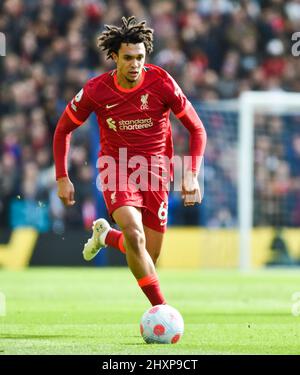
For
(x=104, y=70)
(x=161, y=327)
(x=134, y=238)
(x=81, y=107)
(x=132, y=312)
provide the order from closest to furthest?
1. (x=161, y=327)
2. (x=134, y=238)
3. (x=81, y=107)
4. (x=132, y=312)
5. (x=104, y=70)

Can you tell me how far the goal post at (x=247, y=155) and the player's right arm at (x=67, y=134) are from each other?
414 inches

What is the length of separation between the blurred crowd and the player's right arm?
33.8 ft

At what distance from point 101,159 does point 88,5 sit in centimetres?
1399

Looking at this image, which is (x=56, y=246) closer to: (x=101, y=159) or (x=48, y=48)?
(x=48, y=48)

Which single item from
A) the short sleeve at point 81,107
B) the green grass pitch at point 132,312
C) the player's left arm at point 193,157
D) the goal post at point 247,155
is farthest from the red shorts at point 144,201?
the goal post at point 247,155

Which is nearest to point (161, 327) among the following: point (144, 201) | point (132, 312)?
point (144, 201)

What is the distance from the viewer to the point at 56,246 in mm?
19328

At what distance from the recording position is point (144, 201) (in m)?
8.88

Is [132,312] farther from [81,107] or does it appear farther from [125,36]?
[125,36]

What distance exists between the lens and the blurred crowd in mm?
19641

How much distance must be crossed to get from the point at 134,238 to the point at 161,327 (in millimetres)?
732
